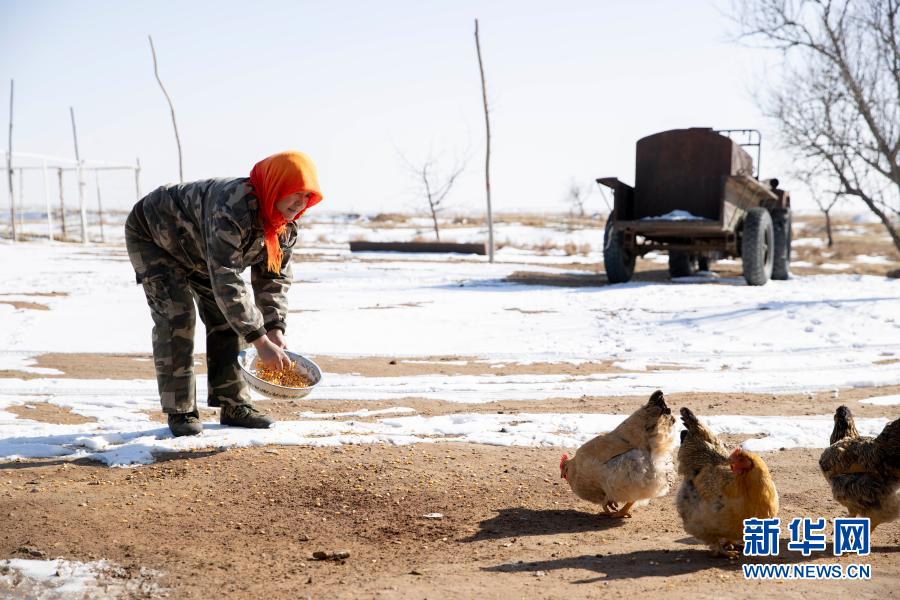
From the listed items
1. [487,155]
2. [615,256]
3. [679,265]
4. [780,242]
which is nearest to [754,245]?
[615,256]

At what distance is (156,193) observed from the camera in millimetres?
5555

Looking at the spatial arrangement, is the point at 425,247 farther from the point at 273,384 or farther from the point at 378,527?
the point at 378,527

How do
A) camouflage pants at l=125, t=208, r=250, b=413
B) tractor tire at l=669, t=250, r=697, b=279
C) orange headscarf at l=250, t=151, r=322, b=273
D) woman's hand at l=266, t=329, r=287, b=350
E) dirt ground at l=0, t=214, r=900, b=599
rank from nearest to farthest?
1. dirt ground at l=0, t=214, r=900, b=599
2. orange headscarf at l=250, t=151, r=322, b=273
3. woman's hand at l=266, t=329, r=287, b=350
4. camouflage pants at l=125, t=208, r=250, b=413
5. tractor tire at l=669, t=250, r=697, b=279

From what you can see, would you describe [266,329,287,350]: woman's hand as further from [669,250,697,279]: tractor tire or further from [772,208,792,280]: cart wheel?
[669,250,697,279]: tractor tire

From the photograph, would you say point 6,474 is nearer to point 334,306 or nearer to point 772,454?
point 772,454

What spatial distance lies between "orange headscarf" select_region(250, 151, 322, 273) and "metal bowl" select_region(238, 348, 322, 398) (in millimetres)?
669

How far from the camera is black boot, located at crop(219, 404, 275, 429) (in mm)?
6105

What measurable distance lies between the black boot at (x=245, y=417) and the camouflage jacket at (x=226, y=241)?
35.5 inches

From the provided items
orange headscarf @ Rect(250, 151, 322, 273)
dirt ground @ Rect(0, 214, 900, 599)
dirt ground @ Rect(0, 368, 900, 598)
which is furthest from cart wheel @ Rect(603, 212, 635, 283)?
orange headscarf @ Rect(250, 151, 322, 273)

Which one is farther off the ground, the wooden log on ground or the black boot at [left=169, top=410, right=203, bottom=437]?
the wooden log on ground

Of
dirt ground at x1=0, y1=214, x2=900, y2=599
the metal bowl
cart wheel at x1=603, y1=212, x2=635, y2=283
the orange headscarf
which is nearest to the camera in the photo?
dirt ground at x1=0, y1=214, x2=900, y2=599

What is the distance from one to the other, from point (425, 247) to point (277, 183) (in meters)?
23.6

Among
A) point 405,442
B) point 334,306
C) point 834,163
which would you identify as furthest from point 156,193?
point 834,163

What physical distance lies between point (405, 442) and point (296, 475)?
1.03m
